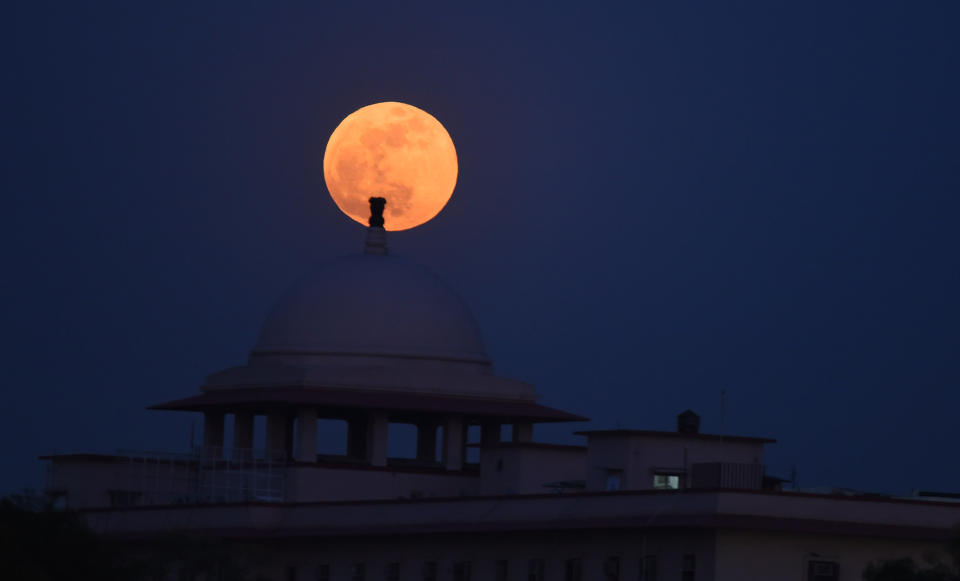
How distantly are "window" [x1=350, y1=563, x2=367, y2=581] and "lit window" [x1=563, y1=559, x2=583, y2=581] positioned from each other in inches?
332

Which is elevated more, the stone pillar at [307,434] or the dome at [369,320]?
the dome at [369,320]

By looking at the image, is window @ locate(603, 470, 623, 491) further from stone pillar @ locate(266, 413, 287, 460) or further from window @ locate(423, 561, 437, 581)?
stone pillar @ locate(266, 413, 287, 460)

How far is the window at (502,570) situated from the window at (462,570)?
1.22 metres

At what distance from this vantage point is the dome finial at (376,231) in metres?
86.3

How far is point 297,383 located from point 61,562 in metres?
22.4

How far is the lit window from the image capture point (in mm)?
68438

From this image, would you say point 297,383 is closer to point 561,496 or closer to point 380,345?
point 380,345

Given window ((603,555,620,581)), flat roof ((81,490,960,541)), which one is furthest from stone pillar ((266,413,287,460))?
window ((603,555,620,581))

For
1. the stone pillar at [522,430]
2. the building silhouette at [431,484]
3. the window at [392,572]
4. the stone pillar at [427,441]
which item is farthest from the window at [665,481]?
the stone pillar at [427,441]

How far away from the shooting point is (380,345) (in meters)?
82.2

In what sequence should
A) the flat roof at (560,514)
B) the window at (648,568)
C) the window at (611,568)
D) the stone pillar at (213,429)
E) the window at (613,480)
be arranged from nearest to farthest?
1. the flat roof at (560,514)
2. the window at (648,568)
3. the window at (611,568)
4. the window at (613,480)
5. the stone pillar at (213,429)

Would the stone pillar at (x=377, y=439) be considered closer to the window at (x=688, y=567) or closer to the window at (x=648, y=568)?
the window at (x=648, y=568)

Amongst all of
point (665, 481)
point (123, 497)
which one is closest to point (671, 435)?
point (665, 481)

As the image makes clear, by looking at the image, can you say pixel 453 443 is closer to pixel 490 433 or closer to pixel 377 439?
pixel 377 439
